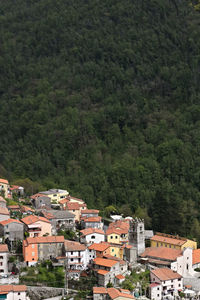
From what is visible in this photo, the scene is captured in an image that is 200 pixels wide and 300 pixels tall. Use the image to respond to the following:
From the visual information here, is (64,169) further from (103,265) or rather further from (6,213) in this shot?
(103,265)

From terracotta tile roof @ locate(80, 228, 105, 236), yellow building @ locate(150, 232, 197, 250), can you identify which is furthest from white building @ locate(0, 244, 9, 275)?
yellow building @ locate(150, 232, 197, 250)

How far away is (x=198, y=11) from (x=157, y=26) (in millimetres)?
22053

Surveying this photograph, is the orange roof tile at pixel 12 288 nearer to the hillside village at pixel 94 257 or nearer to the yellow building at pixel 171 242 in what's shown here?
the hillside village at pixel 94 257

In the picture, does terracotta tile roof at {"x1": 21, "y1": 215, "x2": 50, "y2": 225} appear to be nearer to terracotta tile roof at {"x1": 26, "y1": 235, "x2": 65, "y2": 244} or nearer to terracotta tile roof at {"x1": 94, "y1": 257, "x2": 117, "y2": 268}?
terracotta tile roof at {"x1": 26, "y1": 235, "x2": 65, "y2": 244}

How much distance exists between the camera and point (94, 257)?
57375 mm

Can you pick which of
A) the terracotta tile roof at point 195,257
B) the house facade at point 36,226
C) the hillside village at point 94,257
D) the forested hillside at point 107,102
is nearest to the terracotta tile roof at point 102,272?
the hillside village at point 94,257

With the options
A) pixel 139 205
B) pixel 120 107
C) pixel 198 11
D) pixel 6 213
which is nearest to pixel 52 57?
pixel 120 107

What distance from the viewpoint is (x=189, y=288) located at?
58469 millimetres

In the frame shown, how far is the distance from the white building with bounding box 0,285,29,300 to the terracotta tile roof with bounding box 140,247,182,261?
16.8 meters

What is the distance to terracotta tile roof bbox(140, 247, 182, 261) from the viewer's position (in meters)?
60.7

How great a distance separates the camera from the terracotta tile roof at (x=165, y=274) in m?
55.9

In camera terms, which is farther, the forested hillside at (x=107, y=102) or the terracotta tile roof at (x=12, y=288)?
the forested hillside at (x=107, y=102)

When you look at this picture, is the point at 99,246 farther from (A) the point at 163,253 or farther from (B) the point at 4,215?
(B) the point at 4,215

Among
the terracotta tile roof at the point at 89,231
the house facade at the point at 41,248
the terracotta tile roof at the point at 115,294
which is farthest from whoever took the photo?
the terracotta tile roof at the point at 89,231
